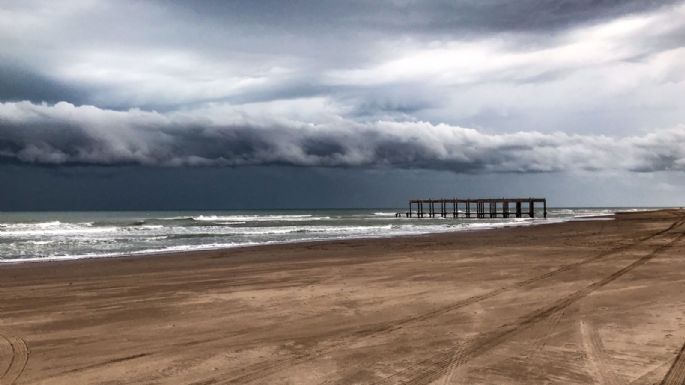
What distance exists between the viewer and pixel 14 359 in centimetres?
608

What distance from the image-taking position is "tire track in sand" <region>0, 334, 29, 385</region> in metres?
5.39

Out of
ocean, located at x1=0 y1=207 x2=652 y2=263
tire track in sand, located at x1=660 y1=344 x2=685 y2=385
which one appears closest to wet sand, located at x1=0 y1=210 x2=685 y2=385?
tire track in sand, located at x1=660 y1=344 x2=685 y2=385

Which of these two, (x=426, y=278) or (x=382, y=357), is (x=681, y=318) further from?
(x=426, y=278)

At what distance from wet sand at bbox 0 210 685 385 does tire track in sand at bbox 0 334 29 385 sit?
26 millimetres

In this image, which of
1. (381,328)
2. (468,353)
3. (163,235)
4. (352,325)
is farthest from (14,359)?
(163,235)

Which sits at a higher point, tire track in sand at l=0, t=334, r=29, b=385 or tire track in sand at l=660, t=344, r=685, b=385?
tire track in sand at l=660, t=344, r=685, b=385

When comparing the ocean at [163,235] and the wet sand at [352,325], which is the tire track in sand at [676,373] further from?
the ocean at [163,235]

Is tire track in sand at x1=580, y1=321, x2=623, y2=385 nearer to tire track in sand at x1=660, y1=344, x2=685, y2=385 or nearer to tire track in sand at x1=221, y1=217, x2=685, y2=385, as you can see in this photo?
tire track in sand at x1=660, y1=344, x2=685, y2=385

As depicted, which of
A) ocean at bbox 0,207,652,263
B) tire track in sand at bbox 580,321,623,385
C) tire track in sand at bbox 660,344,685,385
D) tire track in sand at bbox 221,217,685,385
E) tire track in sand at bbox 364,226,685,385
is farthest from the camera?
ocean at bbox 0,207,652,263

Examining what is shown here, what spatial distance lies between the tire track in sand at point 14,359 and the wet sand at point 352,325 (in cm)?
3

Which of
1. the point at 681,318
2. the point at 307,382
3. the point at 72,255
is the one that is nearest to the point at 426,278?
the point at 681,318

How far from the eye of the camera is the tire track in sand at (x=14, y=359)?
17.7 ft

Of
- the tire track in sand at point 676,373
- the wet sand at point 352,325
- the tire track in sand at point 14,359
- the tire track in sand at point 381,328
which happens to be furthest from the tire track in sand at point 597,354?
the tire track in sand at point 14,359

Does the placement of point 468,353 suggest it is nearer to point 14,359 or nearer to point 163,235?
point 14,359
